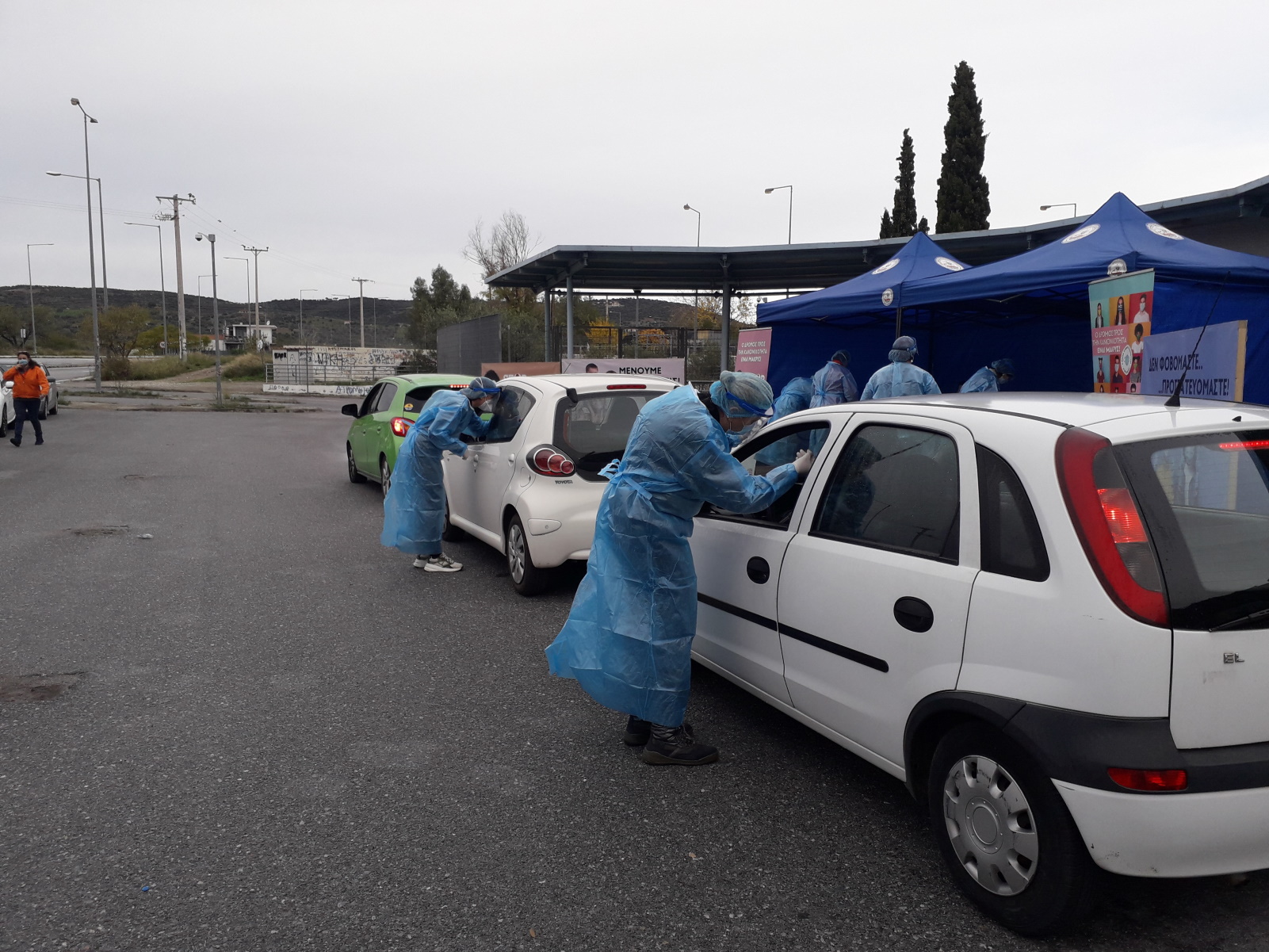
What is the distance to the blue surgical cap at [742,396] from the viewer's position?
3.96 m

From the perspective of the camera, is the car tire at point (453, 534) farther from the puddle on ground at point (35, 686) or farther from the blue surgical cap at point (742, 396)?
the blue surgical cap at point (742, 396)

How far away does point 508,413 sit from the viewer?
7125 mm

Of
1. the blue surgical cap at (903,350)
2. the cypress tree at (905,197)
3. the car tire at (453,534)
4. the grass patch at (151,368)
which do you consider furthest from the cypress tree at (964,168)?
the grass patch at (151,368)

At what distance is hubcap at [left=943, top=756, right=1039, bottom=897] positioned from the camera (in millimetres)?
2498

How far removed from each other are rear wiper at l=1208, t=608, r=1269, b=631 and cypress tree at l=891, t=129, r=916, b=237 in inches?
1249

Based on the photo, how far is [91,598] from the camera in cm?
632

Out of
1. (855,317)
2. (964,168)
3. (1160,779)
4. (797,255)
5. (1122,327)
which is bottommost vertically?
(1160,779)

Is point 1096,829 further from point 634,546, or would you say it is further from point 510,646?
point 510,646

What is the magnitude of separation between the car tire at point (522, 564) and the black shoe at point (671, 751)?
8.87 feet

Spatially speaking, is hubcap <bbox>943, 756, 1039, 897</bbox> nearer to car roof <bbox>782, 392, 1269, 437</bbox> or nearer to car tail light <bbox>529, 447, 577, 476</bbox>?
car roof <bbox>782, 392, 1269, 437</bbox>

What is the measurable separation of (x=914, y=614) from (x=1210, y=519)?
835mm

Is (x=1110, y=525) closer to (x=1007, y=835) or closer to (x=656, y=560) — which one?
(x=1007, y=835)

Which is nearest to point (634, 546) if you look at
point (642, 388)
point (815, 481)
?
point (815, 481)

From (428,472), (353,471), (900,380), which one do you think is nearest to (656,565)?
(428,472)
